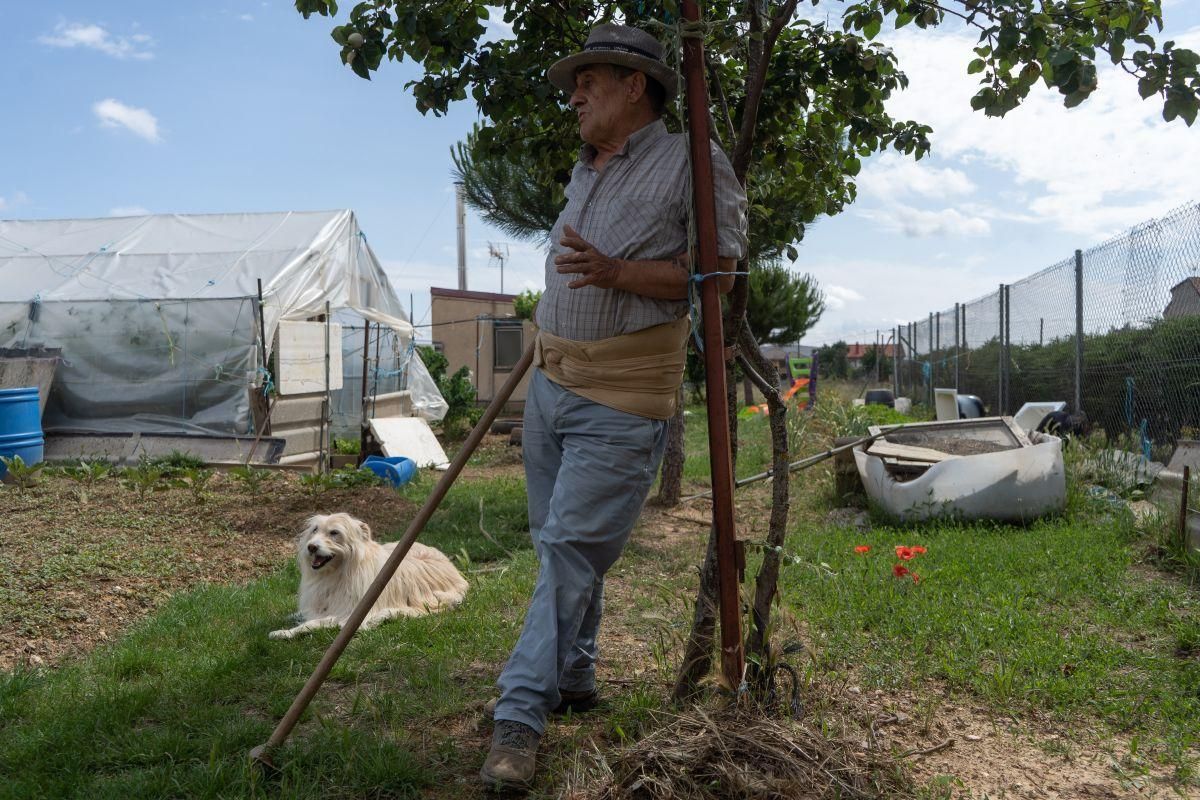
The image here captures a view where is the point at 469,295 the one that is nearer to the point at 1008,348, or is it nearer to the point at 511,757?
the point at 1008,348

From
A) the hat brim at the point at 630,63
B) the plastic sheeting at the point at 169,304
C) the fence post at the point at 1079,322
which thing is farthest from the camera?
the plastic sheeting at the point at 169,304

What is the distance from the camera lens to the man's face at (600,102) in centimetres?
280

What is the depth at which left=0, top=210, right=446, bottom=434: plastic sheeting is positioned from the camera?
12578mm

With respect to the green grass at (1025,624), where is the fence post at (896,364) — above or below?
above

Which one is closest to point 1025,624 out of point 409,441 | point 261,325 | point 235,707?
point 235,707

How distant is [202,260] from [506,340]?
32.3ft

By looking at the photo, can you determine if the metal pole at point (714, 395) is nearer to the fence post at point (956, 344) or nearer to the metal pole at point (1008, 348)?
the metal pole at point (1008, 348)

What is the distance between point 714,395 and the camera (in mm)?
2477

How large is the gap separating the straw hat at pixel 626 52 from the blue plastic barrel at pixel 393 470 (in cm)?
735

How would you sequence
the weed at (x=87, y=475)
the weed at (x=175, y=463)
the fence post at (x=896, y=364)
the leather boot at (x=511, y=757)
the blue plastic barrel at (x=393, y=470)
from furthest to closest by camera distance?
the fence post at (x=896, y=364)
the blue plastic barrel at (x=393, y=470)
the weed at (x=175, y=463)
the weed at (x=87, y=475)
the leather boot at (x=511, y=757)

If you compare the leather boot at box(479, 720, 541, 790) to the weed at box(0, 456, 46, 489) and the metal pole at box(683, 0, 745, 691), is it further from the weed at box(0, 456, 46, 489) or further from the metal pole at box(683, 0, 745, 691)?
the weed at box(0, 456, 46, 489)

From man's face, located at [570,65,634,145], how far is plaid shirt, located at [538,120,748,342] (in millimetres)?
91

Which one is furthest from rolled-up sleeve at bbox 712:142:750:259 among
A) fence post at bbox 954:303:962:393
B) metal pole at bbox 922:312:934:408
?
metal pole at bbox 922:312:934:408

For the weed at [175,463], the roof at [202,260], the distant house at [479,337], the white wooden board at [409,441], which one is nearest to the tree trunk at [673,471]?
the white wooden board at [409,441]
